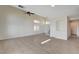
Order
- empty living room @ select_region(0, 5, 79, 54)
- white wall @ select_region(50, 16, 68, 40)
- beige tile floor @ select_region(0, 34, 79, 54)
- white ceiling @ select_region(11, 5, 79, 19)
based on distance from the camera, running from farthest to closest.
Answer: white wall @ select_region(50, 16, 68, 40)
empty living room @ select_region(0, 5, 79, 54)
white ceiling @ select_region(11, 5, 79, 19)
beige tile floor @ select_region(0, 34, 79, 54)

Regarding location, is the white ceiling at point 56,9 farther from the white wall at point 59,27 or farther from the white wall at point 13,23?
the white wall at point 13,23

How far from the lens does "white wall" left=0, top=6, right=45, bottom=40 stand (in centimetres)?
725

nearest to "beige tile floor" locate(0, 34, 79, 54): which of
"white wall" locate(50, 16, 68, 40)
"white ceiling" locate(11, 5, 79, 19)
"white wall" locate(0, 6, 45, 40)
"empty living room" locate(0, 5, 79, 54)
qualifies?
"empty living room" locate(0, 5, 79, 54)

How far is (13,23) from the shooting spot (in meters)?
8.20

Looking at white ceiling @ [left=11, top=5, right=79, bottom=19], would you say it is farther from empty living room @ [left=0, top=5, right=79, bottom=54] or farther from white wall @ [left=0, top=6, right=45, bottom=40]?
white wall @ [left=0, top=6, right=45, bottom=40]

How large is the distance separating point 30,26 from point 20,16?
2.26 m

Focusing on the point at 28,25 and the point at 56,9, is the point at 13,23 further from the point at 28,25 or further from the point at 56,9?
the point at 56,9

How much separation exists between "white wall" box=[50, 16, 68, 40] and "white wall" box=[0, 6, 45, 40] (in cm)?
311

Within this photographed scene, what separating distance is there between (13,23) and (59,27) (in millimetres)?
4601

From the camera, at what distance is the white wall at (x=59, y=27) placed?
26.0 ft

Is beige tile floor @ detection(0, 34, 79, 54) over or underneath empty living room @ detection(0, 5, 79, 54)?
underneath

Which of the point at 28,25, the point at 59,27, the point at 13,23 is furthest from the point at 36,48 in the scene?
the point at 28,25

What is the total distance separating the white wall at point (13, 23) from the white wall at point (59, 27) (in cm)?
311
